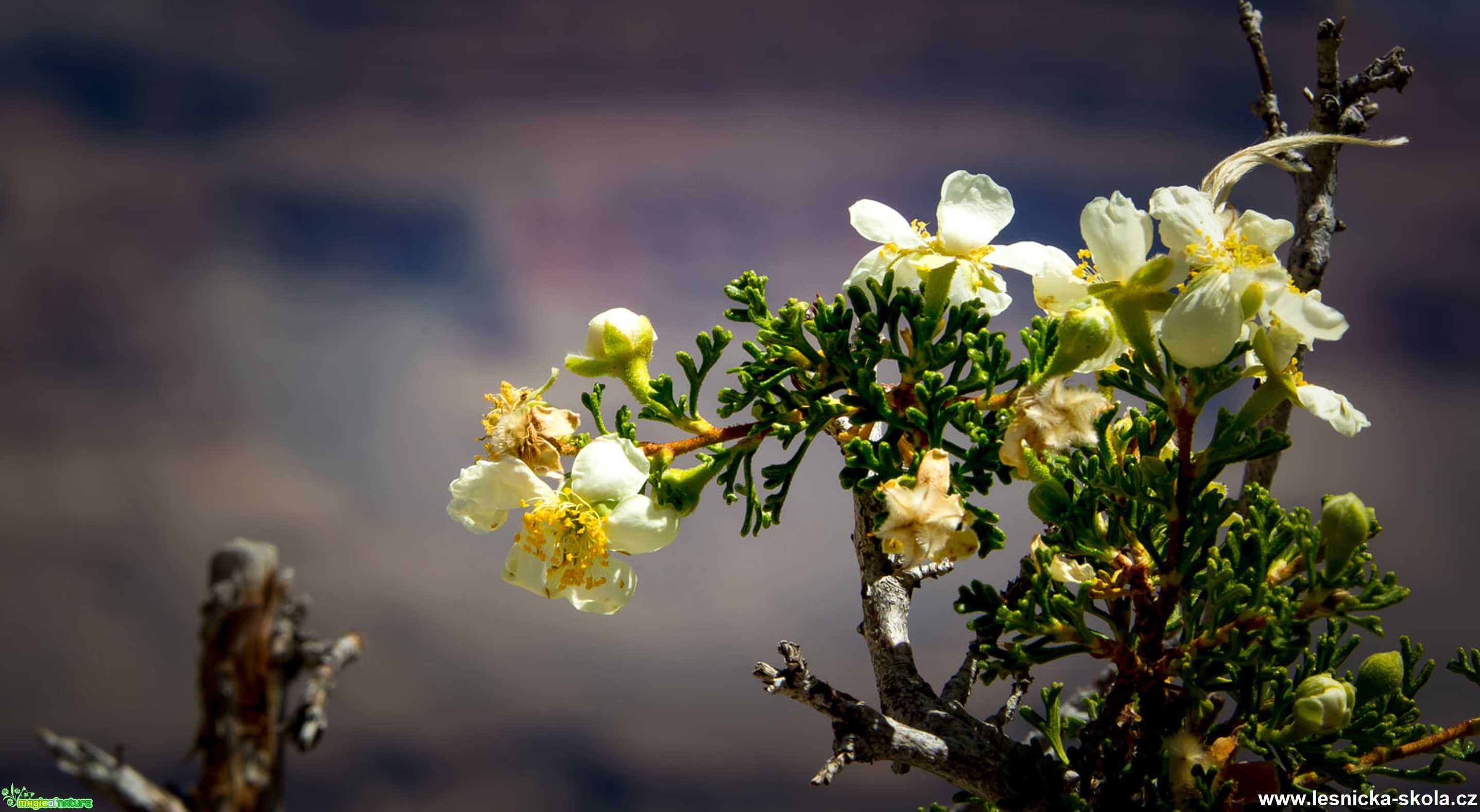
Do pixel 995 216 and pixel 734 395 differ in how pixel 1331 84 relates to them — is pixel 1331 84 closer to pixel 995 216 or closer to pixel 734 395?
pixel 995 216

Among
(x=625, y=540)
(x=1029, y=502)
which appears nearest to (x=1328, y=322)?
(x=1029, y=502)

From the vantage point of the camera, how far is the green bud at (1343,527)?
1250 millimetres

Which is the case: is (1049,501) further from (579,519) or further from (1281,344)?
(579,519)

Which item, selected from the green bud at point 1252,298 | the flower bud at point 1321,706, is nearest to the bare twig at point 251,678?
the green bud at point 1252,298

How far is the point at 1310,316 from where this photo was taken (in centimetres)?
123

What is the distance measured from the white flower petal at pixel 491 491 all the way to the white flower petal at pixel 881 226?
1.80 feet

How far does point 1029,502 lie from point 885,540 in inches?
9.3

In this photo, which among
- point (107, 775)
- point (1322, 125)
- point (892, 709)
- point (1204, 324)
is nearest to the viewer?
point (107, 775)

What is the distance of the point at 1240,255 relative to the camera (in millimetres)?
1287

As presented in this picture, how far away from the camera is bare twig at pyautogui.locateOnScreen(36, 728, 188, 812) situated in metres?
0.88

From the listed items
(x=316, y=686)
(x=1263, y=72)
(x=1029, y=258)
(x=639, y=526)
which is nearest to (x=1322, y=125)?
(x=1263, y=72)

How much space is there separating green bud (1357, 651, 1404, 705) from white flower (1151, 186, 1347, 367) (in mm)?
502

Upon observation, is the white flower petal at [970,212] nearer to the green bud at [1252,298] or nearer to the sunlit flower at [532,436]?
the green bud at [1252,298]

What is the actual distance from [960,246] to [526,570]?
0.71 metres
